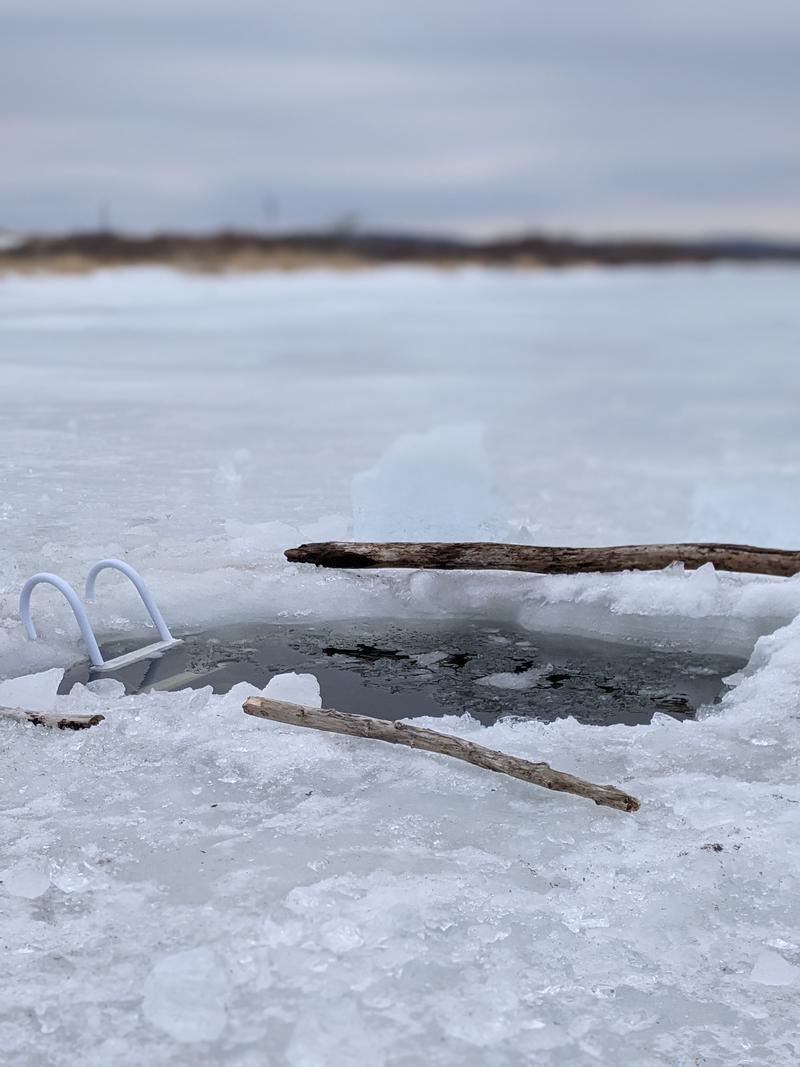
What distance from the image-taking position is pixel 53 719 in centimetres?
472

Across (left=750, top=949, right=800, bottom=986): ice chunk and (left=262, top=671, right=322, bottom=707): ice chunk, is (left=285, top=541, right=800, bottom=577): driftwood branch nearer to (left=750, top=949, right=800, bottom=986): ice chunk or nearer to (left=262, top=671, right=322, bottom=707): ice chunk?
(left=262, top=671, right=322, bottom=707): ice chunk

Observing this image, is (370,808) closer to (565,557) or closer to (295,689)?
(295,689)

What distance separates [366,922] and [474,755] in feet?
3.67

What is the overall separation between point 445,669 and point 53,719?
210 cm

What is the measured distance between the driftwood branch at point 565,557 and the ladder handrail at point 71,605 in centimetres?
176

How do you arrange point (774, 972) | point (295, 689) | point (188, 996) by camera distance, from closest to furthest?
point (188, 996) < point (774, 972) < point (295, 689)

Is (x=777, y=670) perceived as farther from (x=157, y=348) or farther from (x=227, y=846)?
(x=157, y=348)

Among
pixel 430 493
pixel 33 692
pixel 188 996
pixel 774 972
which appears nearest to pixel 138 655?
pixel 33 692

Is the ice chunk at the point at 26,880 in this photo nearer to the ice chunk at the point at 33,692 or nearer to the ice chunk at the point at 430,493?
the ice chunk at the point at 33,692

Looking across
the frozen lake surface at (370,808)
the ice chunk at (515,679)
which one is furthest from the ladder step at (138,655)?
the ice chunk at (515,679)

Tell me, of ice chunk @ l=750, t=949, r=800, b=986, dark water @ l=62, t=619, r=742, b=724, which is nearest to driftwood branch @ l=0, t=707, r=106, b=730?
dark water @ l=62, t=619, r=742, b=724

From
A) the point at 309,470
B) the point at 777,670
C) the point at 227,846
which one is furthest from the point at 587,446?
the point at 227,846

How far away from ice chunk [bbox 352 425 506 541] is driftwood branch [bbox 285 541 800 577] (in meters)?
Answer: 0.99

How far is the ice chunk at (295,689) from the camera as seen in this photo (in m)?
5.02
